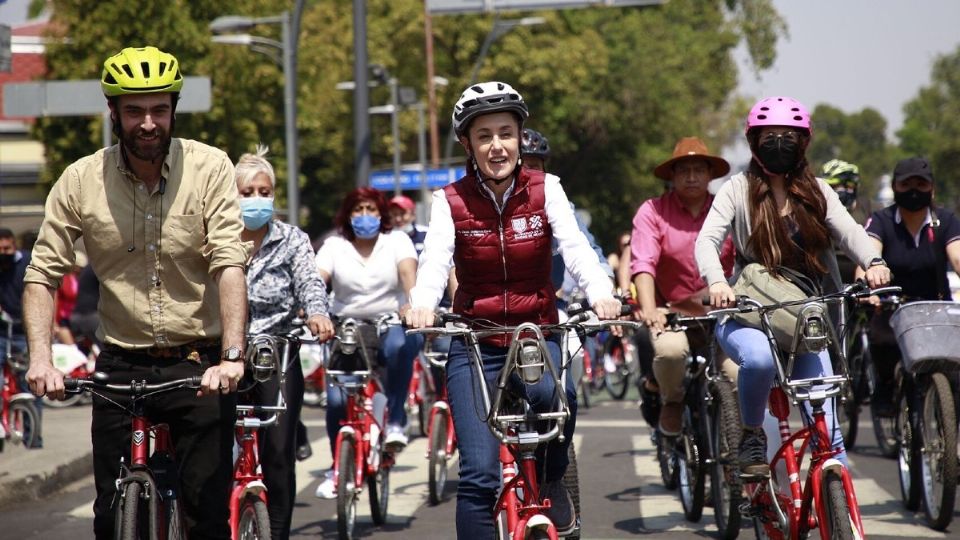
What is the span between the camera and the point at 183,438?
517 centimetres

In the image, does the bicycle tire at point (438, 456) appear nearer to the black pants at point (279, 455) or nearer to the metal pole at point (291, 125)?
the black pants at point (279, 455)

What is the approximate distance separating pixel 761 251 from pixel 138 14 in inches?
1091

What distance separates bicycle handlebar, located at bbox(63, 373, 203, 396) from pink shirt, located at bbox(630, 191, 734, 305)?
3.74 meters

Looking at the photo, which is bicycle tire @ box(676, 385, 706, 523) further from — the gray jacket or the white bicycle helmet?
the white bicycle helmet

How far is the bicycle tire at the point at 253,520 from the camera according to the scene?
20.2 feet

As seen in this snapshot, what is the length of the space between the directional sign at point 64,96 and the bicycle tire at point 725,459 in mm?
6825

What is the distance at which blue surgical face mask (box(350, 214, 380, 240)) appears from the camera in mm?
9398

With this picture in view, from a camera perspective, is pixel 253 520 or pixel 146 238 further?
pixel 253 520

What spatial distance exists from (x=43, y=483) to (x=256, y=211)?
12.8ft

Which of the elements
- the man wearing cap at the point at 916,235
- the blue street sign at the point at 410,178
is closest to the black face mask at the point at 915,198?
the man wearing cap at the point at 916,235

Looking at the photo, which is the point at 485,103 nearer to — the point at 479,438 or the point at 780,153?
the point at 479,438

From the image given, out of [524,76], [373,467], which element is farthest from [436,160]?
[373,467]

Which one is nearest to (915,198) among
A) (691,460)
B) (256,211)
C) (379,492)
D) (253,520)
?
(691,460)

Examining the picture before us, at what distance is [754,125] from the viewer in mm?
6453
